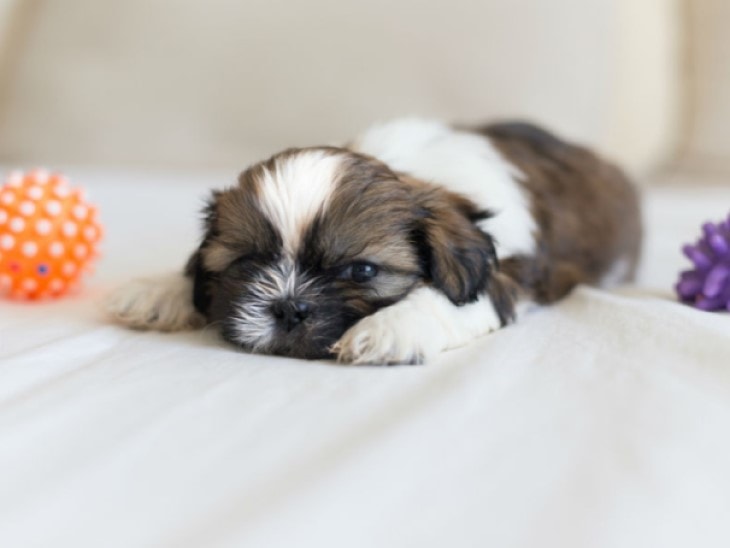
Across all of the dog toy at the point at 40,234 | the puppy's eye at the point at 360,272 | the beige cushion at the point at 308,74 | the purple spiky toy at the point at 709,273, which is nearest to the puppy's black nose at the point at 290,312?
the puppy's eye at the point at 360,272

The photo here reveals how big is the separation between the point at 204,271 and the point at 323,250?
1.30 ft

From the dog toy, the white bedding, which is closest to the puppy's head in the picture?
the white bedding

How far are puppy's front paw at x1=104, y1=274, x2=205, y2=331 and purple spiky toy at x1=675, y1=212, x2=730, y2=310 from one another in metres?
1.18

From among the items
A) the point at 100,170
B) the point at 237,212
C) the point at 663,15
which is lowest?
the point at 100,170

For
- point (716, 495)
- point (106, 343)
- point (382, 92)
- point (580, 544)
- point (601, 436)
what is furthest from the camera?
point (382, 92)

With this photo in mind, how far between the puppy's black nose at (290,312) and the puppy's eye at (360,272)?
125 mm

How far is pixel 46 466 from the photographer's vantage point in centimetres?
120

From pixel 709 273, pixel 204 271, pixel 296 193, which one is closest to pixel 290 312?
pixel 296 193

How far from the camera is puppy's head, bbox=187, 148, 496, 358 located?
5.98ft

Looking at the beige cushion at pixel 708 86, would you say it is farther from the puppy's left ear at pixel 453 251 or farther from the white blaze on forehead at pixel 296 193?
the white blaze on forehead at pixel 296 193

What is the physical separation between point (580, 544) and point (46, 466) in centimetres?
71

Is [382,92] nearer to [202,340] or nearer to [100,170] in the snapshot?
[100,170]

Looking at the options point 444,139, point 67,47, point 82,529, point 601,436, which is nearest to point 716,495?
point 601,436

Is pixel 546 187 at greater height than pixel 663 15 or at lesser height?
lesser
